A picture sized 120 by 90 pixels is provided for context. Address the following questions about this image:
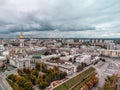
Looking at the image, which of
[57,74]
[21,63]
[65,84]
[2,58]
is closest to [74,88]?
[65,84]

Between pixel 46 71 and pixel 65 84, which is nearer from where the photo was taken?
pixel 65 84

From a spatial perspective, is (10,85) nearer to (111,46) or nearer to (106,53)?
(106,53)

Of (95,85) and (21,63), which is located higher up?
(21,63)

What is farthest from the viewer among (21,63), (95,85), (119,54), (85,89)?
(119,54)

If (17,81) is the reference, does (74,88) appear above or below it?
below

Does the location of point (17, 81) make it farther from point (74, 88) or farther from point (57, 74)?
point (74, 88)

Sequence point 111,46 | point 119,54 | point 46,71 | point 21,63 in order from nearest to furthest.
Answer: point 46,71 → point 21,63 → point 119,54 → point 111,46

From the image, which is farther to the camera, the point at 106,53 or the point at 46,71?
the point at 106,53

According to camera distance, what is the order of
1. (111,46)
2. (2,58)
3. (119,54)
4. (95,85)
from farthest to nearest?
(111,46) → (119,54) → (2,58) → (95,85)

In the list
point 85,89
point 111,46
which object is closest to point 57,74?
point 85,89
